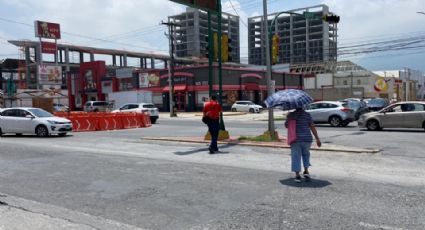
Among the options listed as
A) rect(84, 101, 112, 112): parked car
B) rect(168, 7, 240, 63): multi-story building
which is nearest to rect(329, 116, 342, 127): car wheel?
rect(84, 101, 112, 112): parked car

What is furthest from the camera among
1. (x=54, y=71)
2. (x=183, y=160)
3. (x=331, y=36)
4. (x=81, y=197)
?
(x=54, y=71)

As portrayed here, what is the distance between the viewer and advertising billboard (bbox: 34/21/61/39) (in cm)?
9300

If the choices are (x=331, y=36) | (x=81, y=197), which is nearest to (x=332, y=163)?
(x=81, y=197)

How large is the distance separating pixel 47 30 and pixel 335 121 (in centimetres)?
8251

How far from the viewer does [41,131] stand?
70.4 ft

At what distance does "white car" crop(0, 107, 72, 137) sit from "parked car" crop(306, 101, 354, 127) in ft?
44.4

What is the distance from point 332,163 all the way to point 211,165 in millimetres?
3030

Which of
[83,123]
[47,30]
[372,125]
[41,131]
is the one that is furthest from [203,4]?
[47,30]

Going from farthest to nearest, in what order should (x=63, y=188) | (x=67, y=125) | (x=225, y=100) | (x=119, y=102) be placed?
(x=119, y=102), (x=225, y=100), (x=67, y=125), (x=63, y=188)

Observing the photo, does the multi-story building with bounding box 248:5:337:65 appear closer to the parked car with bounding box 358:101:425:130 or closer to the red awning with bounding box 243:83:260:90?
the red awning with bounding box 243:83:260:90

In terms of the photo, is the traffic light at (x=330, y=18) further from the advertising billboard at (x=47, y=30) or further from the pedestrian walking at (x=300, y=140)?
the advertising billboard at (x=47, y=30)

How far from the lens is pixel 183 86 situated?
57.0 m

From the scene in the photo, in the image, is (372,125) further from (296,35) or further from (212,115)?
(296,35)

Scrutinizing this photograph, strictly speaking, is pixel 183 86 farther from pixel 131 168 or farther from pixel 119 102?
pixel 131 168
